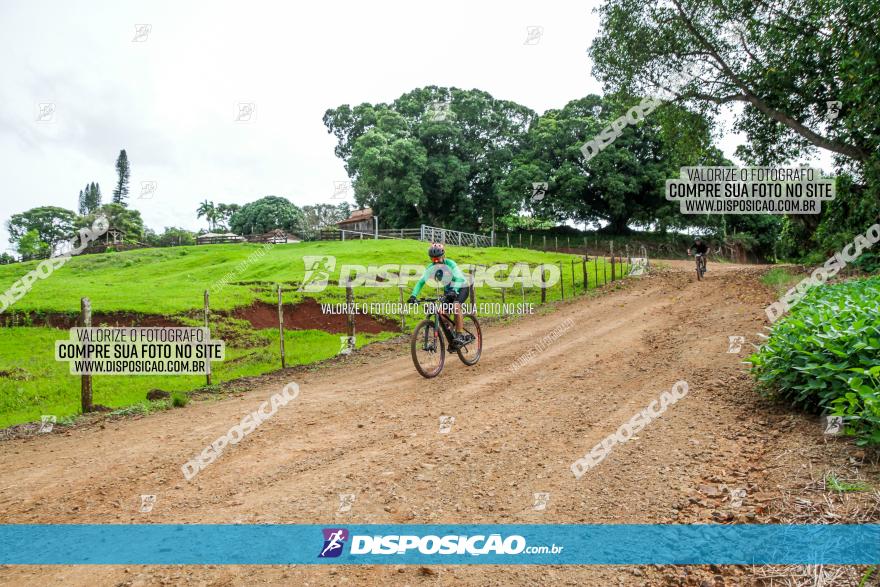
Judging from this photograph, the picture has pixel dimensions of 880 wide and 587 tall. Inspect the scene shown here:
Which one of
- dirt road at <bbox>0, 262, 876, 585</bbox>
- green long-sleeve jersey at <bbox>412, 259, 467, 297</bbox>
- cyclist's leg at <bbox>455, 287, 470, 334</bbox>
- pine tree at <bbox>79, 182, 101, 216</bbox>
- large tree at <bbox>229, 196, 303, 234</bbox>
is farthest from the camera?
pine tree at <bbox>79, 182, 101, 216</bbox>

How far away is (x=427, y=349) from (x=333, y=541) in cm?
596

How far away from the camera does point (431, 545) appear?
3.95 metres

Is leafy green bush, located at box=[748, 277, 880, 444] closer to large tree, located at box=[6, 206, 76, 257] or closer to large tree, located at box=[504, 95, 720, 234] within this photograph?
large tree, located at box=[504, 95, 720, 234]

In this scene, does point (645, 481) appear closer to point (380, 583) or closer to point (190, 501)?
point (380, 583)

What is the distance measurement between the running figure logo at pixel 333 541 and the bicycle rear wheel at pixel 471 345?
6506 mm

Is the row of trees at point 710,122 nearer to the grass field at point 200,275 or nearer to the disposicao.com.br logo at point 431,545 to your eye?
the grass field at point 200,275

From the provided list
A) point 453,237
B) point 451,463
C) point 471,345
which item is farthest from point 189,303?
point 453,237

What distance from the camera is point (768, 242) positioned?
50.1 m

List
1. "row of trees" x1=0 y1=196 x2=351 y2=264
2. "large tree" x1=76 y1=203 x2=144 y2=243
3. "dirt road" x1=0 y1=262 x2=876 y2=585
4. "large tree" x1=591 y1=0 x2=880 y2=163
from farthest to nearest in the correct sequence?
"large tree" x1=76 y1=203 x2=144 y2=243 → "row of trees" x1=0 y1=196 x2=351 y2=264 → "large tree" x1=591 y1=0 x2=880 y2=163 → "dirt road" x1=0 y1=262 x2=876 y2=585

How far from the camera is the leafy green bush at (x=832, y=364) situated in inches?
183

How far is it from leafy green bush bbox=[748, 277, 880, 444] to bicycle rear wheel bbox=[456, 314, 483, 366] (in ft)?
17.0

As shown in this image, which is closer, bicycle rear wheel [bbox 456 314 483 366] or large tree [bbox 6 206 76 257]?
bicycle rear wheel [bbox 456 314 483 366]

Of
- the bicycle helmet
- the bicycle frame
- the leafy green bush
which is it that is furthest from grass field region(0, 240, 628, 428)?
the leafy green bush

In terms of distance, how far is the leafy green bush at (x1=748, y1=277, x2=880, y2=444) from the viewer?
15.3 ft
